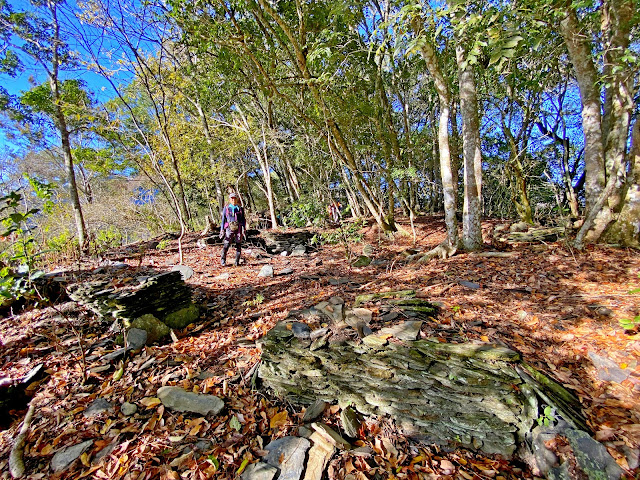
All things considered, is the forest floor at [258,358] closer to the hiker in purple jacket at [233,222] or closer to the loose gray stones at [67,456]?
the loose gray stones at [67,456]

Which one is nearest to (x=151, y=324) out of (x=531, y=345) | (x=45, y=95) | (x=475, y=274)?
(x=531, y=345)

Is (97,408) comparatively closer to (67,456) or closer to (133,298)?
(67,456)

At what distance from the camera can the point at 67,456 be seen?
6.97 feet

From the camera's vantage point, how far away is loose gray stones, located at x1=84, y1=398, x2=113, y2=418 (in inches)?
98.7

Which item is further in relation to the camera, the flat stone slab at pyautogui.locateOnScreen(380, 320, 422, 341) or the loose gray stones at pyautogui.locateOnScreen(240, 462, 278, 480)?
the flat stone slab at pyautogui.locateOnScreen(380, 320, 422, 341)

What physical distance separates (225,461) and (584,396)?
2881mm

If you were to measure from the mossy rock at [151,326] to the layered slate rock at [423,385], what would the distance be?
171 cm

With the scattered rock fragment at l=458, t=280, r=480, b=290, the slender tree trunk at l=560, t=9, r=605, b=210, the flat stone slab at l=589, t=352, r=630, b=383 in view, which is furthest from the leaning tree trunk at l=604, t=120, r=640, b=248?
the flat stone slab at l=589, t=352, r=630, b=383

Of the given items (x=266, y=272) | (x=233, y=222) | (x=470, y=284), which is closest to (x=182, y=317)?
(x=266, y=272)

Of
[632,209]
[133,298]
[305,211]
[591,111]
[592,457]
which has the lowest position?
[592,457]

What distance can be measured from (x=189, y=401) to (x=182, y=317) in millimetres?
1733

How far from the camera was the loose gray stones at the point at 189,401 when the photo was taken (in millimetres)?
2549

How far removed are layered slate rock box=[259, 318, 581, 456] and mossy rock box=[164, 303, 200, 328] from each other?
5.79ft

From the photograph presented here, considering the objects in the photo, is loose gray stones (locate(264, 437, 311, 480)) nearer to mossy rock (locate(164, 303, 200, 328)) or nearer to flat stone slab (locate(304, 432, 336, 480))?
flat stone slab (locate(304, 432, 336, 480))
